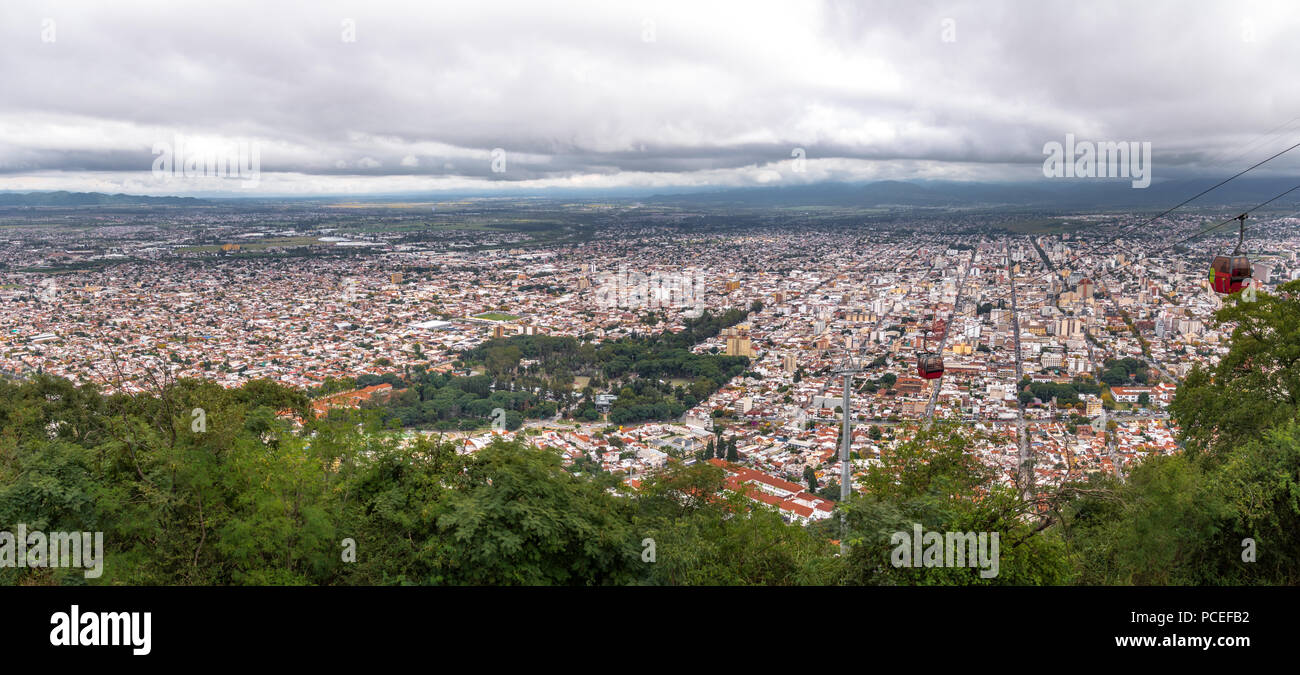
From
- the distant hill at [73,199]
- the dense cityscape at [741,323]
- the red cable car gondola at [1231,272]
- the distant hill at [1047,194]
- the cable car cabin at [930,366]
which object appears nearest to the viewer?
the red cable car gondola at [1231,272]

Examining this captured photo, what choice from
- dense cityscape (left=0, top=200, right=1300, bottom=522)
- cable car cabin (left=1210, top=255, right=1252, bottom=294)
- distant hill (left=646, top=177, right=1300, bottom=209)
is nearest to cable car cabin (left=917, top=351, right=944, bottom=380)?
dense cityscape (left=0, top=200, right=1300, bottom=522)

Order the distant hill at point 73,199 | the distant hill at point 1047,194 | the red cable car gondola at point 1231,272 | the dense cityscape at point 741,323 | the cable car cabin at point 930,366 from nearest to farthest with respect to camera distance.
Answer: the red cable car gondola at point 1231,272, the cable car cabin at point 930,366, the dense cityscape at point 741,323, the distant hill at point 1047,194, the distant hill at point 73,199

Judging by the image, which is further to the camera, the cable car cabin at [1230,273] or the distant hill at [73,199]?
the distant hill at [73,199]

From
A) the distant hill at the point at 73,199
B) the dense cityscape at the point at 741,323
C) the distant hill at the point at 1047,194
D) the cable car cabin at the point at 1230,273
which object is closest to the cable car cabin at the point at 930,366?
the dense cityscape at the point at 741,323

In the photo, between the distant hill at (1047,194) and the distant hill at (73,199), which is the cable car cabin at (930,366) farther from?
the distant hill at (73,199)

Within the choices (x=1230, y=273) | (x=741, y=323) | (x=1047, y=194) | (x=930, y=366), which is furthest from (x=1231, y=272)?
(x=1047, y=194)

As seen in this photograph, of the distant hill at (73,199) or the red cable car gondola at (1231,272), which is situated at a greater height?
the distant hill at (73,199)

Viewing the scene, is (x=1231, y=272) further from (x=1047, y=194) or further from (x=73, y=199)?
(x=73, y=199)
